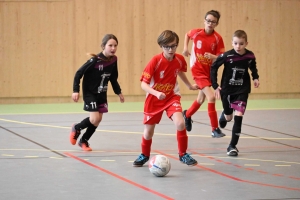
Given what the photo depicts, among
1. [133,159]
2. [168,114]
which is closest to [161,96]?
[168,114]

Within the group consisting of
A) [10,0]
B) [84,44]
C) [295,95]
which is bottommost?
[295,95]

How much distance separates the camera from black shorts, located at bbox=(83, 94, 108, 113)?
8164 millimetres

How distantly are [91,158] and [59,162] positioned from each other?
45 cm

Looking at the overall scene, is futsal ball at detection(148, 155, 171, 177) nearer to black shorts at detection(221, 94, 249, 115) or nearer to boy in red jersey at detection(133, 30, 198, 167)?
boy in red jersey at detection(133, 30, 198, 167)

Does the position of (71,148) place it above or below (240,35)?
below

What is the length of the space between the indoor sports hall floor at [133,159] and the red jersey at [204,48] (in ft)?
3.19

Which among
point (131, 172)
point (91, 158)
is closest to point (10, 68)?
point (91, 158)

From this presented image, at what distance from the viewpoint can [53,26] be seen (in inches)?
595

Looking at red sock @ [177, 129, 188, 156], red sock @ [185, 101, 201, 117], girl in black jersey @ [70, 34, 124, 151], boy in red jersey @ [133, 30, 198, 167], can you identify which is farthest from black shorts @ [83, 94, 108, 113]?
red sock @ [185, 101, 201, 117]

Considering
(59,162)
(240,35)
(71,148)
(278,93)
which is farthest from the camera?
(278,93)

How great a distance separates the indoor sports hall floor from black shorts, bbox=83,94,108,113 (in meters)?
0.52

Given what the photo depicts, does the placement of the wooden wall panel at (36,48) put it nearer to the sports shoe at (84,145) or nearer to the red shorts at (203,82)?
the red shorts at (203,82)

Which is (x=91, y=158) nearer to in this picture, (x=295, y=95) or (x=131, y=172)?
(x=131, y=172)

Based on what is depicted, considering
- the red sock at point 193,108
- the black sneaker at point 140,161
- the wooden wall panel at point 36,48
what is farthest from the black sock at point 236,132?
the wooden wall panel at point 36,48
